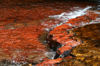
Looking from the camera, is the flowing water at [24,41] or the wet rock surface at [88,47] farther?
the flowing water at [24,41]

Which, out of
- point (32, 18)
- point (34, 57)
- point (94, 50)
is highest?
point (32, 18)

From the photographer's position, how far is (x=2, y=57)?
1.38 m

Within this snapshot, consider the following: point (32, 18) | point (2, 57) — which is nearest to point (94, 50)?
A: point (2, 57)

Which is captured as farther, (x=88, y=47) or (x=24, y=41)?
(x=24, y=41)

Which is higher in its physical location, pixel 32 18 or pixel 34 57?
pixel 32 18

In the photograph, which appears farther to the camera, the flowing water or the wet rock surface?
the flowing water

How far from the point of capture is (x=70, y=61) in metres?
1.10

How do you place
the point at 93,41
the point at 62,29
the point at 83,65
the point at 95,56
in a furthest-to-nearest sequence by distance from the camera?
1. the point at 62,29
2. the point at 93,41
3. the point at 95,56
4. the point at 83,65

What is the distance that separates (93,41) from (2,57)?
93cm

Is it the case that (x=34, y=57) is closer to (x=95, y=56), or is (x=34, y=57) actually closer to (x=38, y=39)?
(x=38, y=39)

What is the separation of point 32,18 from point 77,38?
1355mm

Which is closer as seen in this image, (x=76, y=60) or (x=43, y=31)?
(x=76, y=60)

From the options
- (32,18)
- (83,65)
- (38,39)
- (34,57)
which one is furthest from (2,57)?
(32,18)

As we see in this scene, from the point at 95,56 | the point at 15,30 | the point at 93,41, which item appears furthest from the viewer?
the point at 15,30
